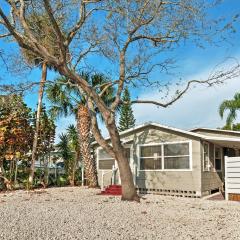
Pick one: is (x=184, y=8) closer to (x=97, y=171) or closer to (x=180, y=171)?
(x=180, y=171)

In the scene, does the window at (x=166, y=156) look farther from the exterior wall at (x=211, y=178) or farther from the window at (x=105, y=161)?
the window at (x=105, y=161)

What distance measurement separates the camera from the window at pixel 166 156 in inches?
680

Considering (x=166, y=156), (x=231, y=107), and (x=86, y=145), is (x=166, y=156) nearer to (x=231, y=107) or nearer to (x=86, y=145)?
(x=86, y=145)

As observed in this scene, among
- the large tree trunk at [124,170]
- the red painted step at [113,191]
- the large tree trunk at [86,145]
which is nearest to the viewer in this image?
the large tree trunk at [124,170]

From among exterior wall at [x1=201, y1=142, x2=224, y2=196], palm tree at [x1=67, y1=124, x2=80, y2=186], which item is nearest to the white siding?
exterior wall at [x1=201, y1=142, x2=224, y2=196]

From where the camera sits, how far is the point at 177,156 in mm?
17484

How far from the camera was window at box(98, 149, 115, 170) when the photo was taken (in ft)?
66.4

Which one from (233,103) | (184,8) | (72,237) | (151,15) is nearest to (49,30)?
(151,15)

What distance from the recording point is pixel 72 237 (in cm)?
750

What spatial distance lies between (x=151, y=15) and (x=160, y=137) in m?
6.08

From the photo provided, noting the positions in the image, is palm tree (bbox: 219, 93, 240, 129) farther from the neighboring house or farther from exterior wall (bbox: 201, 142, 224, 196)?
exterior wall (bbox: 201, 142, 224, 196)

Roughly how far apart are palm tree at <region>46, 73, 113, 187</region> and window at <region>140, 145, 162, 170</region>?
369 cm

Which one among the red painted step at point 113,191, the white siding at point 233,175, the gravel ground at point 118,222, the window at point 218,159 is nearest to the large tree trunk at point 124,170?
the gravel ground at point 118,222

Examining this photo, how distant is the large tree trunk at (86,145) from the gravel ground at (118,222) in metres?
8.23
